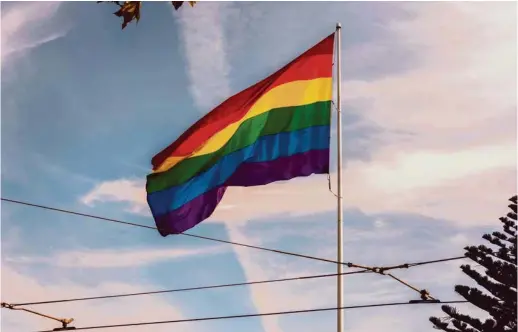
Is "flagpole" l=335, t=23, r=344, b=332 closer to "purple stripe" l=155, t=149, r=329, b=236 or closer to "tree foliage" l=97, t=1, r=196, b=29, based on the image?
"purple stripe" l=155, t=149, r=329, b=236

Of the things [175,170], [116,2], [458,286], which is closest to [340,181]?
[175,170]

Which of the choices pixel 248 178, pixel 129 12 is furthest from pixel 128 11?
pixel 248 178

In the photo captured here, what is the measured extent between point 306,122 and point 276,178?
132 centimetres

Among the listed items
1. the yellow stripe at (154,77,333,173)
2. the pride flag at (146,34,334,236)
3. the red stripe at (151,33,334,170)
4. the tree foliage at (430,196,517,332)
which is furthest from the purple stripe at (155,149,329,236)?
the tree foliage at (430,196,517,332)

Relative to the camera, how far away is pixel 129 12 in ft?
19.7

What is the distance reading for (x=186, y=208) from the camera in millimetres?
11688

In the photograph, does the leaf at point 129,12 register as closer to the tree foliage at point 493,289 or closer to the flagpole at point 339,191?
the flagpole at point 339,191

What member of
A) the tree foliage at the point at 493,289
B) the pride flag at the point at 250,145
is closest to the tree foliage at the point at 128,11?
the pride flag at the point at 250,145

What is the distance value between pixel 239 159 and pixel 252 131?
0.65 metres

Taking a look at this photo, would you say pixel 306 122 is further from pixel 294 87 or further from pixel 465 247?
pixel 465 247

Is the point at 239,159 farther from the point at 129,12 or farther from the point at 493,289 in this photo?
the point at 493,289

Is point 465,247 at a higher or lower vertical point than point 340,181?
higher

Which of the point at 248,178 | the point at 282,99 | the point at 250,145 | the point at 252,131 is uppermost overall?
the point at 282,99

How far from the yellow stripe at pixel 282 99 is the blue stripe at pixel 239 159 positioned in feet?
1.24
